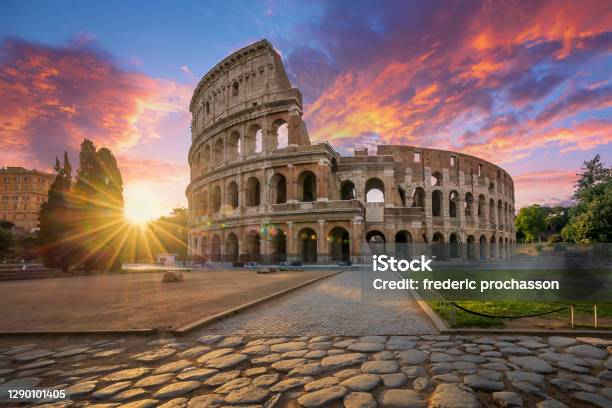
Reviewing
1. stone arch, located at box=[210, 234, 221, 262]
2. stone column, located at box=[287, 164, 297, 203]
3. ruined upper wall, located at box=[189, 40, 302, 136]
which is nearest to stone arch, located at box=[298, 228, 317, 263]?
stone column, located at box=[287, 164, 297, 203]

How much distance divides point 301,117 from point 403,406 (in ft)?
109

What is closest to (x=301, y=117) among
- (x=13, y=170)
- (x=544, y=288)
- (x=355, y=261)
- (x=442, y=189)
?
(x=355, y=261)

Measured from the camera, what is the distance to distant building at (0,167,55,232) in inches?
3376

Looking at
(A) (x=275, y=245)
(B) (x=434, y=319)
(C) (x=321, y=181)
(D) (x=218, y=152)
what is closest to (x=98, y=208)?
(D) (x=218, y=152)

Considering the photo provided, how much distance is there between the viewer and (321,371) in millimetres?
4074

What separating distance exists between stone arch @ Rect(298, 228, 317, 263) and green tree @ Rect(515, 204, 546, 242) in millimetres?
74994

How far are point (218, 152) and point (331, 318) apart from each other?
35.8 metres

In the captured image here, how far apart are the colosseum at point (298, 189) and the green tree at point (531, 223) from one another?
46.4m

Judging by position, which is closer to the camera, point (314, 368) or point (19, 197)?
point (314, 368)

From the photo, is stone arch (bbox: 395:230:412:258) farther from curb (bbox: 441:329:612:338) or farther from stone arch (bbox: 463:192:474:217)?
curb (bbox: 441:329:612:338)

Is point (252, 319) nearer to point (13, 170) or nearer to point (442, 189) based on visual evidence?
point (442, 189)

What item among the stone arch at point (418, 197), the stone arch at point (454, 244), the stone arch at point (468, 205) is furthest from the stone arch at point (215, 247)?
the stone arch at point (468, 205)

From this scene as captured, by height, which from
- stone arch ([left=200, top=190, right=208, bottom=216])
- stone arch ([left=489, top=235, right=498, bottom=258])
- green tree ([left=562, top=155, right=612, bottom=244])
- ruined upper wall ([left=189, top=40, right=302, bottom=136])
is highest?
ruined upper wall ([left=189, top=40, right=302, bottom=136])

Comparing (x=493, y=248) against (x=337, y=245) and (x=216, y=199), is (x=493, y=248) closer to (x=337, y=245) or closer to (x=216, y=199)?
(x=337, y=245)
